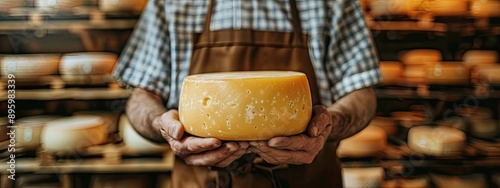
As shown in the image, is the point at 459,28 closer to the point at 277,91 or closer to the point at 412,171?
the point at 412,171

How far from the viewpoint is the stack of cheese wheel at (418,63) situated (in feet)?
7.14

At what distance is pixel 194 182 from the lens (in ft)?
3.67

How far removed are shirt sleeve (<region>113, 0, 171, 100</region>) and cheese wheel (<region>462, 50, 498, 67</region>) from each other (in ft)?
5.16

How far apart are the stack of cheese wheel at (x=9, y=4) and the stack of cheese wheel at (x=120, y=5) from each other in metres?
0.32

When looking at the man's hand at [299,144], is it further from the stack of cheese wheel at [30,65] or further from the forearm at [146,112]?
the stack of cheese wheel at [30,65]

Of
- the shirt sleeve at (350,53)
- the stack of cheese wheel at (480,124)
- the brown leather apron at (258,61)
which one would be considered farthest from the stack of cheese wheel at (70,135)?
the stack of cheese wheel at (480,124)

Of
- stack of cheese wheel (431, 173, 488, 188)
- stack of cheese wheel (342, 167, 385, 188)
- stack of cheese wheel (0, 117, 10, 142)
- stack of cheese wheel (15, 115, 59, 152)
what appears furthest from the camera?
stack of cheese wheel (431, 173, 488, 188)

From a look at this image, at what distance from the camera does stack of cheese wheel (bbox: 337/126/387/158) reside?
2.12 metres

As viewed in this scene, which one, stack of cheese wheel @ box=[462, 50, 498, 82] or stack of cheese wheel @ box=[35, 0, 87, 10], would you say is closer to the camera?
stack of cheese wheel @ box=[35, 0, 87, 10]


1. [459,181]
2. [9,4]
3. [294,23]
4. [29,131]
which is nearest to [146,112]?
[294,23]

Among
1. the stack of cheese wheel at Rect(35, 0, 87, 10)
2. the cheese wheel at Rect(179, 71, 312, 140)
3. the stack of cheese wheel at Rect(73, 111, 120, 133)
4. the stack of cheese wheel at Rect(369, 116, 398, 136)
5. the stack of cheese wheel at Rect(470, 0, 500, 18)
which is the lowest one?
the stack of cheese wheel at Rect(369, 116, 398, 136)

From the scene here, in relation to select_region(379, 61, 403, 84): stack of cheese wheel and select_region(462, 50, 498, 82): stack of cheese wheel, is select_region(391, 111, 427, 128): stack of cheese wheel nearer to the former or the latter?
select_region(379, 61, 403, 84): stack of cheese wheel

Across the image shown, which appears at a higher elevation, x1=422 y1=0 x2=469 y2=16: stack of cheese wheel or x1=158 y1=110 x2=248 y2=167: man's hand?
x1=422 y1=0 x2=469 y2=16: stack of cheese wheel

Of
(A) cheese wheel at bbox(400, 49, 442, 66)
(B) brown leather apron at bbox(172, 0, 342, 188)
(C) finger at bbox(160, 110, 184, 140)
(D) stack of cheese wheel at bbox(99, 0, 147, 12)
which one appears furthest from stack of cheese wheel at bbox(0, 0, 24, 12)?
(A) cheese wheel at bbox(400, 49, 442, 66)
